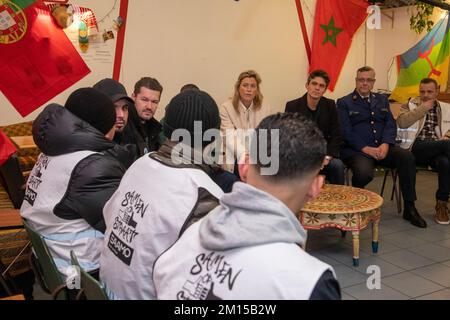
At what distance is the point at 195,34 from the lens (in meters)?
4.25

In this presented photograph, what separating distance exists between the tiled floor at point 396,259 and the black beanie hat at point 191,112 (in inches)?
58.5

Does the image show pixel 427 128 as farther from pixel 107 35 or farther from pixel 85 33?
pixel 85 33

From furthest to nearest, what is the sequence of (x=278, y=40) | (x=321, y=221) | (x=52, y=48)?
(x=278, y=40) < (x=52, y=48) < (x=321, y=221)

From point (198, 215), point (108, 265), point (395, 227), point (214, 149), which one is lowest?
point (395, 227)

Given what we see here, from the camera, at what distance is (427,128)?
4.10 metres

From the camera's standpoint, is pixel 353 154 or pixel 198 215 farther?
pixel 353 154

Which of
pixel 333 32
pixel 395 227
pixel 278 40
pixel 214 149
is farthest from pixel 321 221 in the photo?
pixel 333 32

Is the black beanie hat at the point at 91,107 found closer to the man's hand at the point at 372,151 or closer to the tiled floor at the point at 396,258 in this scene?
the tiled floor at the point at 396,258

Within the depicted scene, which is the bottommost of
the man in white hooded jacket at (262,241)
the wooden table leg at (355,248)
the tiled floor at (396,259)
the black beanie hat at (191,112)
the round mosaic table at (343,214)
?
the tiled floor at (396,259)

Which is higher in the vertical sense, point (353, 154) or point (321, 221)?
point (353, 154)

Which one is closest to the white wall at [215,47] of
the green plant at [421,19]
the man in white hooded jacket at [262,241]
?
the green plant at [421,19]

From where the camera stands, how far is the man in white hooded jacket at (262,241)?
0.76 metres
